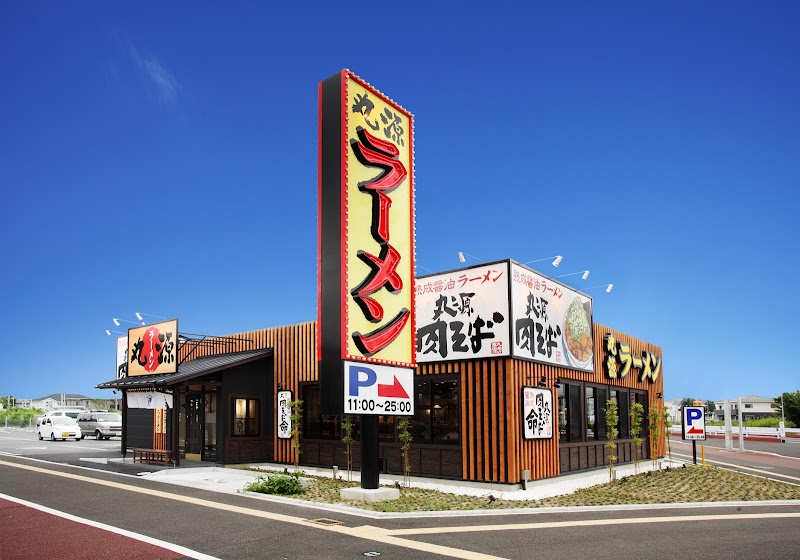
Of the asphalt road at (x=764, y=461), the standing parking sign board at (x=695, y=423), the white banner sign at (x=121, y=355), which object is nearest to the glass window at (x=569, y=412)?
the standing parking sign board at (x=695, y=423)

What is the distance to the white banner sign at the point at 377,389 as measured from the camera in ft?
43.9

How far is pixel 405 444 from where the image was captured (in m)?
17.4

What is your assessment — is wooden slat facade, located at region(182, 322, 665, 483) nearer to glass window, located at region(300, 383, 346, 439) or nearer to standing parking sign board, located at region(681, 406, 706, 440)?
glass window, located at region(300, 383, 346, 439)

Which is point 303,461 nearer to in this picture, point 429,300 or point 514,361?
point 429,300

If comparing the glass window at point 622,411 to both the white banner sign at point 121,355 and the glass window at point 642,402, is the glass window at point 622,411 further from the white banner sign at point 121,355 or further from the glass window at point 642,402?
the white banner sign at point 121,355

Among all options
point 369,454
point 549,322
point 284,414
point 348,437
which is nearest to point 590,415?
point 549,322

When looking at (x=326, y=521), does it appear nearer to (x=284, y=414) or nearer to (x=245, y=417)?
(x=284, y=414)

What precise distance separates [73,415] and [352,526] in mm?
39000

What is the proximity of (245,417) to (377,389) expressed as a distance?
32.1 ft

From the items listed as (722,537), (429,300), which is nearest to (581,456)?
(429,300)

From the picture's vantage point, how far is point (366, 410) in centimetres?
1377

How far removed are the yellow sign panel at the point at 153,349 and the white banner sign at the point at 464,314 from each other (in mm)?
8969

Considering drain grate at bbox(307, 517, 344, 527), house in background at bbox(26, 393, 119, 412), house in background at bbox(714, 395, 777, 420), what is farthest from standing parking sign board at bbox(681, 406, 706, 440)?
house in background at bbox(26, 393, 119, 412)

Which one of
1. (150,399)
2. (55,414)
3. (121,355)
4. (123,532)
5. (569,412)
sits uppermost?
(121,355)
